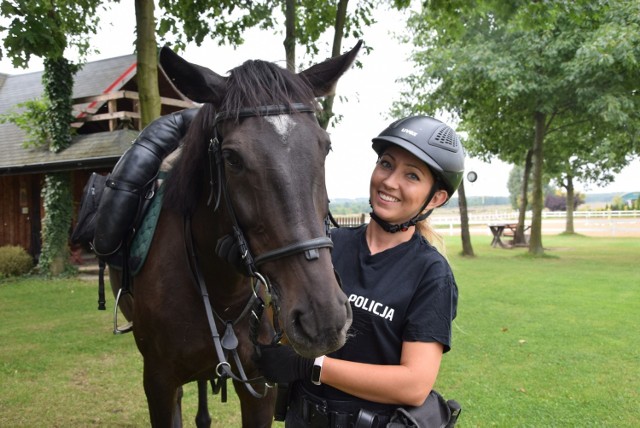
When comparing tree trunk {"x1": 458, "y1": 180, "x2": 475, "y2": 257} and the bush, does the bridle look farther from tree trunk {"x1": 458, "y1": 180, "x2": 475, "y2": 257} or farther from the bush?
tree trunk {"x1": 458, "y1": 180, "x2": 475, "y2": 257}

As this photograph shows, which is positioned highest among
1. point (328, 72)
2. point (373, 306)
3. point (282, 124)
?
point (328, 72)

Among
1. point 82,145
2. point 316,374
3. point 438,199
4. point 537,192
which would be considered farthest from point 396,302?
point 537,192

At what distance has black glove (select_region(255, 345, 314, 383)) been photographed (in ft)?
5.63

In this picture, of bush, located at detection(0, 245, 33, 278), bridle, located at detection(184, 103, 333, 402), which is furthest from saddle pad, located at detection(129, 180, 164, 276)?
bush, located at detection(0, 245, 33, 278)

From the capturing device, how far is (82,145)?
44.7ft

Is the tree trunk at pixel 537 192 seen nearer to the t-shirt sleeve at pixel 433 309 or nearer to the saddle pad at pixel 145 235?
the saddle pad at pixel 145 235

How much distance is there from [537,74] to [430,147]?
1539 cm

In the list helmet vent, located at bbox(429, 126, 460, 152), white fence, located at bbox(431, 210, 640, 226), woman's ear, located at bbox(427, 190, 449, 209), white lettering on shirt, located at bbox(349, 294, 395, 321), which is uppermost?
helmet vent, located at bbox(429, 126, 460, 152)

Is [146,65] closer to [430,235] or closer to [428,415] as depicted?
[430,235]

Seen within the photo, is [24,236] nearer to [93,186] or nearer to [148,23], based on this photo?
[148,23]

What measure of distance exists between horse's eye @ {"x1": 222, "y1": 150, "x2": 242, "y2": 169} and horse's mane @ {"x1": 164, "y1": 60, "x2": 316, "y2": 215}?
0.13 metres

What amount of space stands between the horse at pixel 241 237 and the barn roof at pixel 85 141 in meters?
10.1

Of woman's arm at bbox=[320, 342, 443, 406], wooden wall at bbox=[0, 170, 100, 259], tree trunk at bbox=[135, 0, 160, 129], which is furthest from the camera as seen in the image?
wooden wall at bbox=[0, 170, 100, 259]

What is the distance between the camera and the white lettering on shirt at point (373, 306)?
5.79 feet
